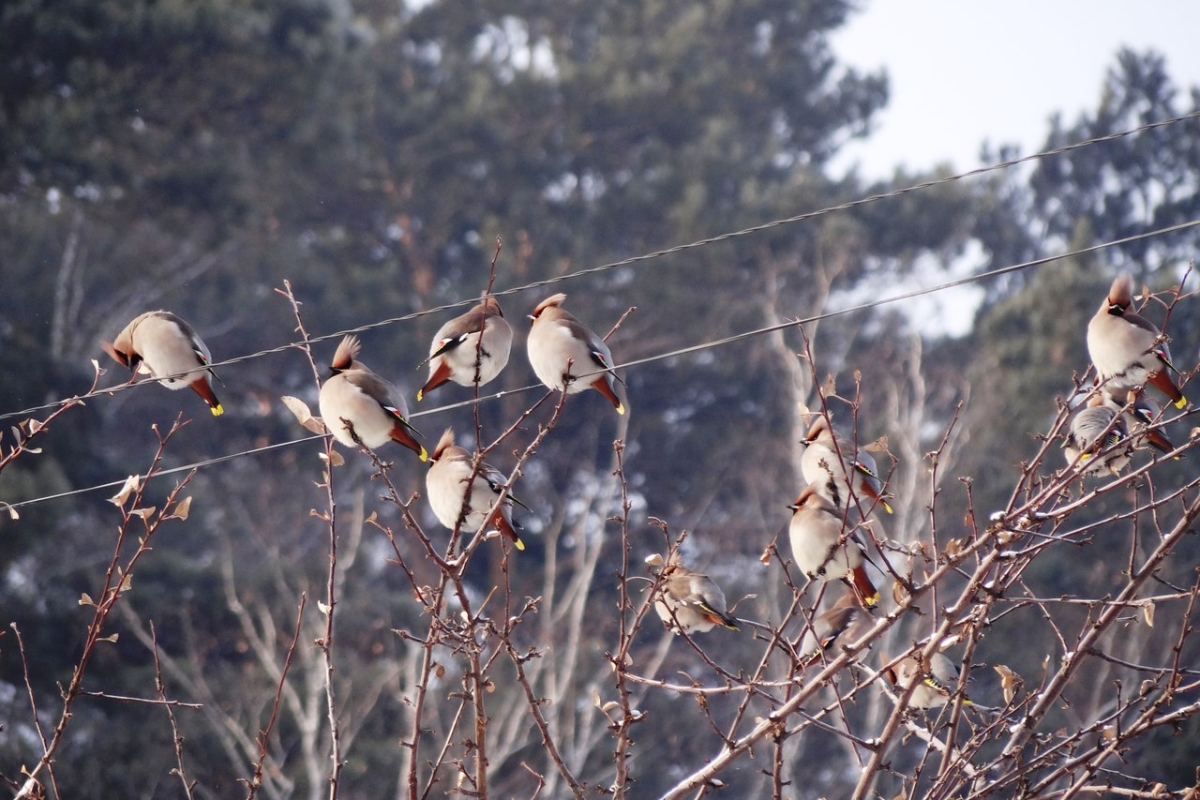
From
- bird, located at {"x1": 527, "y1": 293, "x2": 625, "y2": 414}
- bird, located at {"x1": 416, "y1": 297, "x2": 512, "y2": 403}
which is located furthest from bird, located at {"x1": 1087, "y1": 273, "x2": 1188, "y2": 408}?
bird, located at {"x1": 416, "y1": 297, "x2": 512, "y2": 403}

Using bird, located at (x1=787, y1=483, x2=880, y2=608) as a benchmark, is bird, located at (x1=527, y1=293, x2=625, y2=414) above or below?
above

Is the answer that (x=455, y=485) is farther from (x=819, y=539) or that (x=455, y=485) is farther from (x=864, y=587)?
(x=864, y=587)

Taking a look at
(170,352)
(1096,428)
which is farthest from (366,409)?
(1096,428)

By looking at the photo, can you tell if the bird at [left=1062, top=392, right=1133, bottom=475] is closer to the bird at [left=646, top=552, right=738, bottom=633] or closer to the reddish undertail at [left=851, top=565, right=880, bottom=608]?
the reddish undertail at [left=851, top=565, right=880, bottom=608]

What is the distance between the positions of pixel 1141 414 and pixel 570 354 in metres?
1.87

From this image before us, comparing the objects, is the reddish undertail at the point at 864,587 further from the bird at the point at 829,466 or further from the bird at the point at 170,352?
the bird at the point at 170,352

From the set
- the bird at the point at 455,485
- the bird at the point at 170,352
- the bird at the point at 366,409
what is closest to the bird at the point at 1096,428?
the bird at the point at 455,485

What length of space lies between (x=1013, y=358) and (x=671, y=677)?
546cm

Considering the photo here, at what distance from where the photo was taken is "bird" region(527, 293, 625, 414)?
5133 mm

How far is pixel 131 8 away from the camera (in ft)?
51.8

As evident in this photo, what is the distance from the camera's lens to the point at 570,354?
16.9 ft

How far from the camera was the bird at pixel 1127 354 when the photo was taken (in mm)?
4762

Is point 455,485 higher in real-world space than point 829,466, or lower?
higher

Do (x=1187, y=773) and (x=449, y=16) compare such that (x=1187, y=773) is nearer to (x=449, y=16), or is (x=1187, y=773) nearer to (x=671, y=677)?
(x=671, y=677)
